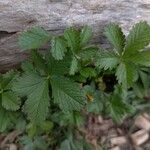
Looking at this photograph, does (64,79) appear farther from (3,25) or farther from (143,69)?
(143,69)

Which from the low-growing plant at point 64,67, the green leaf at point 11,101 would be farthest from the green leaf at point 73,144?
the green leaf at point 11,101

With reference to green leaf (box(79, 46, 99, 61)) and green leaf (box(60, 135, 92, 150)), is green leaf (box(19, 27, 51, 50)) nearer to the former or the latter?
green leaf (box(79, 46, 99, 61))

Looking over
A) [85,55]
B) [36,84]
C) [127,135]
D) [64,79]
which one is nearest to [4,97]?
[36,84]

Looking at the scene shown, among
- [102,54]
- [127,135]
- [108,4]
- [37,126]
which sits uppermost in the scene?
[108,4]

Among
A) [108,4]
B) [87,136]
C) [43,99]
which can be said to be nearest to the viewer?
[43,99]

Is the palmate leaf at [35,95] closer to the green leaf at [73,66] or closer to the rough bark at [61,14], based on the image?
the green leaf at [73,66]

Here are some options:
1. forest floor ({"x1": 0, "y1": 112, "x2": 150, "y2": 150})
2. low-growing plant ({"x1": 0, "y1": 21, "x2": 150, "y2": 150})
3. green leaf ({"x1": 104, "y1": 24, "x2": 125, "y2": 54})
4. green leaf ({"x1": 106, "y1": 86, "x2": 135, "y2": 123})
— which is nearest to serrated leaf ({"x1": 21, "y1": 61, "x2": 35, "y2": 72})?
low-growing plant ({"x1": 0, "y1": 21, "x2": 150, "y2": 150})

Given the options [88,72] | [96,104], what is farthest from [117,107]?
[88,72]
